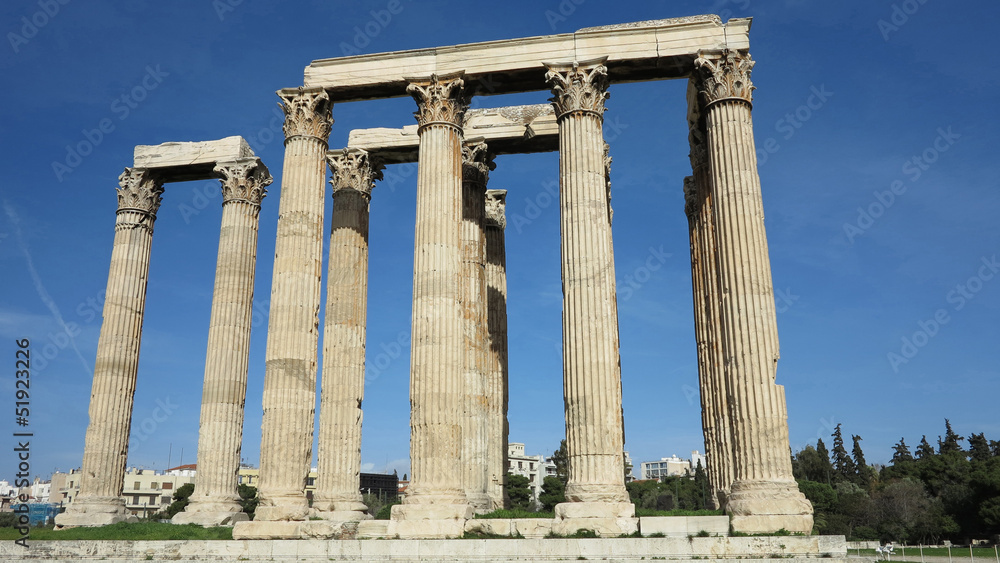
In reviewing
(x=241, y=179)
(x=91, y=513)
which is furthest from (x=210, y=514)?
(x=241, y=179)

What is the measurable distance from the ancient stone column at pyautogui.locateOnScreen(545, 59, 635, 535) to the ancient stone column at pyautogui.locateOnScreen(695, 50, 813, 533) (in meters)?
3.42

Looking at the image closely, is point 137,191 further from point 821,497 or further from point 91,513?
point 821,497

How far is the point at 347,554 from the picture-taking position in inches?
837

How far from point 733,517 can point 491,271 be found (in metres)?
17.3

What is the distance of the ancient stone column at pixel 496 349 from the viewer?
31438mm

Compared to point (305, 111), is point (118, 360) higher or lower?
lower

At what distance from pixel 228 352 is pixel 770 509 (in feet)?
73.9

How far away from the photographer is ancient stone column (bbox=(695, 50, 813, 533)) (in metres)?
20.5

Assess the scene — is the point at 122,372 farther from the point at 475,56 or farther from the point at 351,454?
the point at 475,56

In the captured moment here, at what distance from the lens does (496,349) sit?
3325 centimetres

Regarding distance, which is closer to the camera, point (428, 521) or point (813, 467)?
point (428, 521)

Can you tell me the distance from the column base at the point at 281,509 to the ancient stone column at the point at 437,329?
11.7ft

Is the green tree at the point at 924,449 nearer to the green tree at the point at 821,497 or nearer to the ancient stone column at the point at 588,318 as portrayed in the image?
the green tree at the point at 821,497

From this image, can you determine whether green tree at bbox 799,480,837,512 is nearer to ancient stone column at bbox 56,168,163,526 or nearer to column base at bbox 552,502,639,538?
column base at bbox 552,502,639,538
